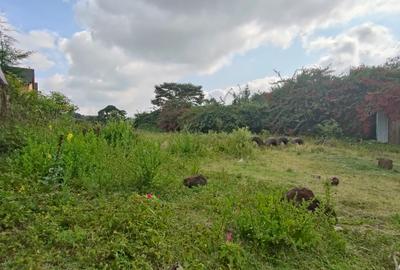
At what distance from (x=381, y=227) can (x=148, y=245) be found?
2090 mm

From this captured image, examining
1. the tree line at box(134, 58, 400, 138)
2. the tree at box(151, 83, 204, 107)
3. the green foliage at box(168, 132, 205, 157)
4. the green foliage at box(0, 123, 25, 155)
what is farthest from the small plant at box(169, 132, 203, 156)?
the tree at box(151, 83, 204, 107)

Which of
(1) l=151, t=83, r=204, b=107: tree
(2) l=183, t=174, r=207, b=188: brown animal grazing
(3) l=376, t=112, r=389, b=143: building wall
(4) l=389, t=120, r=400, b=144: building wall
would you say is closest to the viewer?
(2) l=183, t=174, r=207, b=188: brown animal grazing

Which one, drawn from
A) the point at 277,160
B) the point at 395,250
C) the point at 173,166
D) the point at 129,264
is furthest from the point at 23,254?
the point at 277,160

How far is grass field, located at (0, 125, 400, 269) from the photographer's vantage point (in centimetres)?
216

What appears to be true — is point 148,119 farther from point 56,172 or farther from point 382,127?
point 56,172

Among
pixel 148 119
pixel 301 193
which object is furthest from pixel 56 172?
pixel 148 119

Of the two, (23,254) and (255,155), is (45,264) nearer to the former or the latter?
(23,254)

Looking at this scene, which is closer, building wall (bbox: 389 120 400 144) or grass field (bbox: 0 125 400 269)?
grass field (bbox: 0 125 400 269)

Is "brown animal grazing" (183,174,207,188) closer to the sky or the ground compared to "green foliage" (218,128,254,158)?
closer to the ground

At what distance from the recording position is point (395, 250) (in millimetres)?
2586

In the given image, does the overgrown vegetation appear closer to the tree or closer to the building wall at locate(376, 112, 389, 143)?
the building wall at locate(376, 112, 389, 143)

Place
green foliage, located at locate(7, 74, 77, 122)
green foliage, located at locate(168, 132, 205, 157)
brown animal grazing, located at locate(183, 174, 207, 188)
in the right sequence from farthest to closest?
green foliage, located at locate(168, 132, 205, 157)
green foliage, located at locate(7, 74, 77, 122)
brown animal grazing, located at locate(183, 174, 207, 188)

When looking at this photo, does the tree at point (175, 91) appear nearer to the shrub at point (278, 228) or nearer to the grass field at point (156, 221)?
the grass field at point (156, 221)

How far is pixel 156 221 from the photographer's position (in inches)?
98.6
